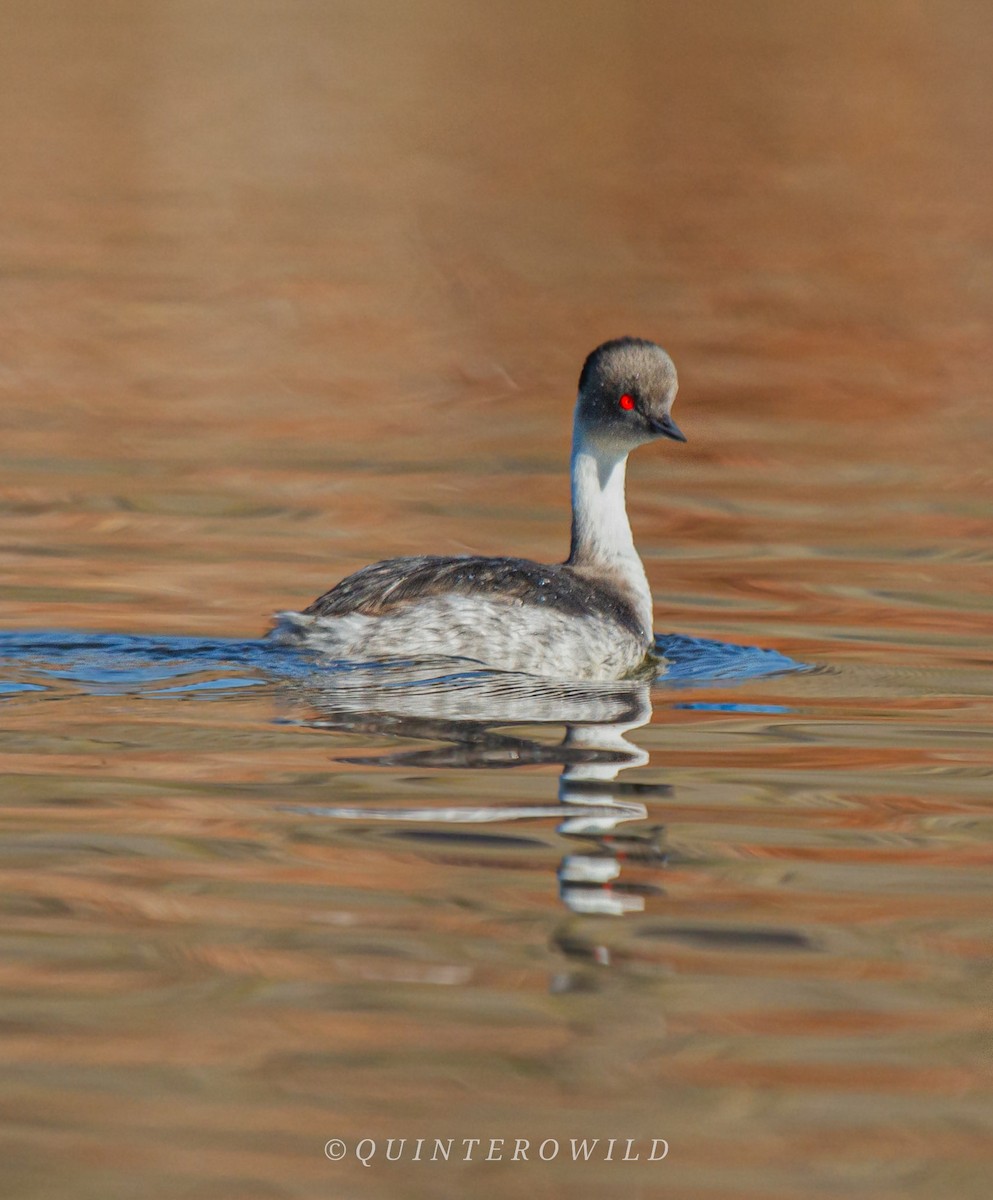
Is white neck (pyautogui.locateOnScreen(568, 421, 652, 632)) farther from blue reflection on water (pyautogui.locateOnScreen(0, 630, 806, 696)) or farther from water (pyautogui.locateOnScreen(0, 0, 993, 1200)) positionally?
blue reflection on water (pyautogui.locateOnScreen(0, 630, 806, 696))

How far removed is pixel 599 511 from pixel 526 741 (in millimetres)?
2580

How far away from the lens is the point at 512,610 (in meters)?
9.27

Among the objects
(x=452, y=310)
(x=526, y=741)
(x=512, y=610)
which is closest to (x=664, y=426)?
(x=512, y=610)

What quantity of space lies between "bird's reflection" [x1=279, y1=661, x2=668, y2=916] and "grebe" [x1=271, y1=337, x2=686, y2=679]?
12 cm

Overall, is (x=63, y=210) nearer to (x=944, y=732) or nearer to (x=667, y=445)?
(x=667, y=445)

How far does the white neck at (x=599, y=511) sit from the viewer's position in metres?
10.5

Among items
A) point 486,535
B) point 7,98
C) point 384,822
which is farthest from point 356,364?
point 7,98

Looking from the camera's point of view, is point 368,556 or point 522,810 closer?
point 522,810

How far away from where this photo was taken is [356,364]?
1866cm

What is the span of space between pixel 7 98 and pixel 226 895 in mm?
32202

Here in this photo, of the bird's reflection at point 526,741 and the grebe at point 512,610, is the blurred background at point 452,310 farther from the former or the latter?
the bird's reflection at point 526,741

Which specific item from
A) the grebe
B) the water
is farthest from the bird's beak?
the water

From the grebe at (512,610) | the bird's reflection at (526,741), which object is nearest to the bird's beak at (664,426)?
the grebe at (512,610)

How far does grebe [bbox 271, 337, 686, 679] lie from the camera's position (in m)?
9.18
